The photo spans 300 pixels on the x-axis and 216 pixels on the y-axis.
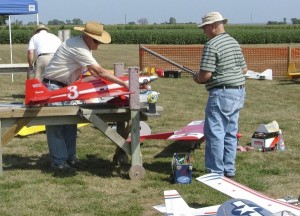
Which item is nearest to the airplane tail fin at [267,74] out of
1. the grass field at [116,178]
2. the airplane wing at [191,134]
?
the grass field at [116,178]

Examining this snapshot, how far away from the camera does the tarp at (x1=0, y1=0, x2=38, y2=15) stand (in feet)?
47.1

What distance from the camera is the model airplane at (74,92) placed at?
5.85m

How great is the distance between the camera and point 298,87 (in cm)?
1475

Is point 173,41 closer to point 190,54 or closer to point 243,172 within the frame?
point 190,54

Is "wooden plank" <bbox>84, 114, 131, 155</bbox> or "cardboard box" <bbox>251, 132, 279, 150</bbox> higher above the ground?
"wooden plank" <bbox>84, 114, 131, 155</bbox>

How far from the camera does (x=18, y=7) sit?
1449 cm

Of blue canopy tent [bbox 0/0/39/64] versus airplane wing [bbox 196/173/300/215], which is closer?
airplane wing [bbox 196/173/300/215]

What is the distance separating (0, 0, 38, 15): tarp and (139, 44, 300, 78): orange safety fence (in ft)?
14.8

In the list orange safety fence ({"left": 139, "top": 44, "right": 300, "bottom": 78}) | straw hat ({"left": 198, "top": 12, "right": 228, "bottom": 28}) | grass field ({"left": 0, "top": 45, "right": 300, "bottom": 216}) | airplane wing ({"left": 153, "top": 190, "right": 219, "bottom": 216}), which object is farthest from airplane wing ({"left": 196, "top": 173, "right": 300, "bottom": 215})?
orange safety fence ({"left": 139, "top": 44, "right": 300, "bottom": 78})

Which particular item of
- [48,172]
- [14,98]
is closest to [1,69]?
[14,98]

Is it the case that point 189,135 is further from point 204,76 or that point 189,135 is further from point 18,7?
point 18,7

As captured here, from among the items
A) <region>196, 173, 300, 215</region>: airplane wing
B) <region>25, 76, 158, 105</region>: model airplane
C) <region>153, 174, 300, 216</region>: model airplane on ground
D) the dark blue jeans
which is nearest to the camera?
<region>153, 174, 300, 216</region>: model airplane on ground

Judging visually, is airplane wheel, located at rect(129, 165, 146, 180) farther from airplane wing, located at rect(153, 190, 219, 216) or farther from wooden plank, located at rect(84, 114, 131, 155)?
airplane wing, located at rect(153, 190, 219, 216)

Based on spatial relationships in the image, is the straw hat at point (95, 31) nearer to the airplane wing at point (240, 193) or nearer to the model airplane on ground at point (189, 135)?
the model airplane on ground at point (189, 135)
